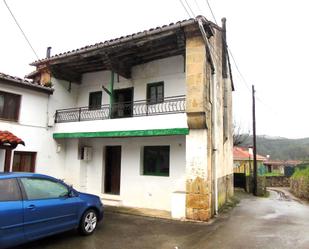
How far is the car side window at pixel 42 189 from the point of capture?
6.08 m

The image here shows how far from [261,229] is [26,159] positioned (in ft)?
30.3

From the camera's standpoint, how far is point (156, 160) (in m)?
12.0

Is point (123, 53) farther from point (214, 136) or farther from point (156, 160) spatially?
point (214, 136)

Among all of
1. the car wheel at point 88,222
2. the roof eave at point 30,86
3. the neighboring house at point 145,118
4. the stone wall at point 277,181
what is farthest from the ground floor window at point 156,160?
the stone wall at point 277,181

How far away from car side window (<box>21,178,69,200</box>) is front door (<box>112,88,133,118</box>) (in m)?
6.27

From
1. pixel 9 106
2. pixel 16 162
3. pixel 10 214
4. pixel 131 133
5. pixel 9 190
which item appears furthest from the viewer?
pixel 16 162

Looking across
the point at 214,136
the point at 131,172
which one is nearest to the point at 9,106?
the point at 131,172

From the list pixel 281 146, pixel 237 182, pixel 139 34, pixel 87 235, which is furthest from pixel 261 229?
pixel 281 146

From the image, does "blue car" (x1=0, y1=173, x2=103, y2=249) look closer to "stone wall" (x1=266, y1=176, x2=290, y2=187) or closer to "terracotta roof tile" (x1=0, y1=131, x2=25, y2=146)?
"terracotta roof tile" (x1=0, y1=131, x2=25, y2=146)

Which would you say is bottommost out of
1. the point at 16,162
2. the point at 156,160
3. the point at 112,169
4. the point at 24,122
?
the point at 112,169

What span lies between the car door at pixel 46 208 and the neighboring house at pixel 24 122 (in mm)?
4486

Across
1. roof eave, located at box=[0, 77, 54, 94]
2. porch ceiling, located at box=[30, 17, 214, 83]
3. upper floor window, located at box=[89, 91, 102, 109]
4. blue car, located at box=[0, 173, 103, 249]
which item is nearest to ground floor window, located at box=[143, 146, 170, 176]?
upper floor window, located at box=[89, 91, 102, 109]

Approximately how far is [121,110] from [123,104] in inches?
11.5

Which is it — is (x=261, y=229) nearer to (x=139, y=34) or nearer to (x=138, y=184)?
(x=138, y=184)
